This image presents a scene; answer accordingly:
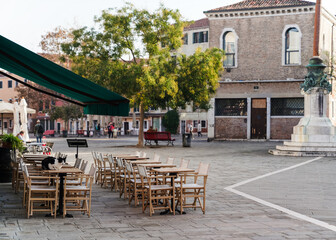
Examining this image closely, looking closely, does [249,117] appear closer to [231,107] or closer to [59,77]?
[231,107]

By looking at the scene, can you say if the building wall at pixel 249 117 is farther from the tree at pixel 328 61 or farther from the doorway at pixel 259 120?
the tree at pixel 328 61

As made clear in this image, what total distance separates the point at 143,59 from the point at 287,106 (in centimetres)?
1452

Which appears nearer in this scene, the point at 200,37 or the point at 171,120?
the point at 171,120

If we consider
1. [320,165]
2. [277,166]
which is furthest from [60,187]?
[320,165]

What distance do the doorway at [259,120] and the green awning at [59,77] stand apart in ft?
97.2

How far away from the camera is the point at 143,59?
30.2 metres

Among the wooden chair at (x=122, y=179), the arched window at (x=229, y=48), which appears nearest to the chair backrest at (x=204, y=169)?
the wooden chair at (x=122, y=179)

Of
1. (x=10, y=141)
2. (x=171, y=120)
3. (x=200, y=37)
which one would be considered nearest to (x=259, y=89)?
(x=171, y=120)

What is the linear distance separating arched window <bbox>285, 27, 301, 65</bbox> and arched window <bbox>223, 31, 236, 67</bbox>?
4111 mm

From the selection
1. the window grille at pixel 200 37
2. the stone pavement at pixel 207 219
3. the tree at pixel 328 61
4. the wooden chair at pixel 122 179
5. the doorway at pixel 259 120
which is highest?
the window grille at pixel 200 37

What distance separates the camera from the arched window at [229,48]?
136ft

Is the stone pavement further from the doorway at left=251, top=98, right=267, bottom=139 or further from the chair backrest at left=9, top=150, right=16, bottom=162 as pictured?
the doorway at left=251, top=98, right=267, bottom=139

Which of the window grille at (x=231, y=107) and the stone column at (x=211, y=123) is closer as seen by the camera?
the window grille at (x=231, y=107)

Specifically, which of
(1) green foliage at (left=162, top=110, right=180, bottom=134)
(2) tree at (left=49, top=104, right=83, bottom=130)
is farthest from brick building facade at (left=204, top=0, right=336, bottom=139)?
(2) tree at (left=49, top=104, right=83, bottom=130)
